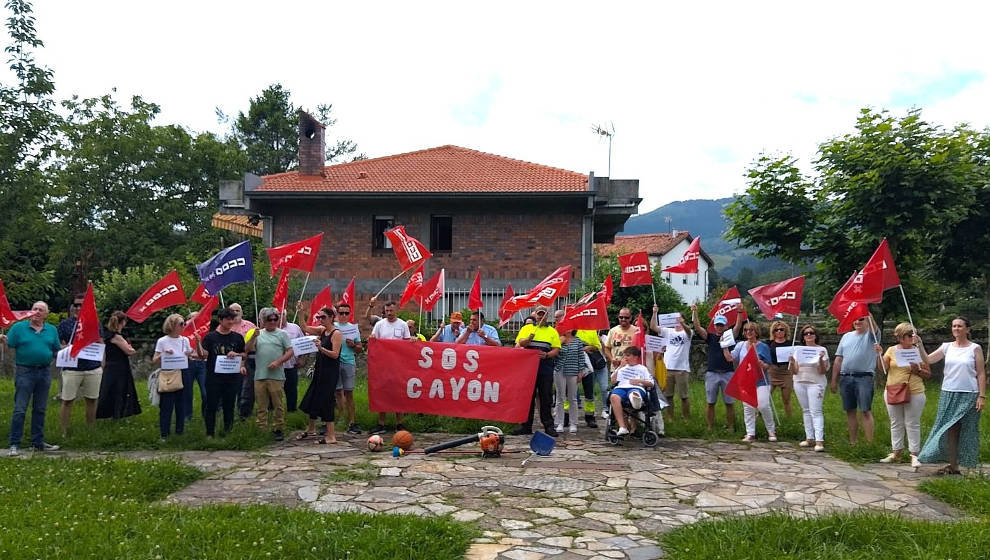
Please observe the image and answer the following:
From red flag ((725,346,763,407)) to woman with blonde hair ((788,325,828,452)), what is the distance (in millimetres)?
502

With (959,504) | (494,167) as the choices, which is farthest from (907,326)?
(494,167)

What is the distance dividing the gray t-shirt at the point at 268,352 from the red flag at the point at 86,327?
2057mm

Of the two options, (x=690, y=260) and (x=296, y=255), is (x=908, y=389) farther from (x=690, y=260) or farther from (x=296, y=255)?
(x=296, y=255)

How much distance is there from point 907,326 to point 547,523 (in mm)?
5318

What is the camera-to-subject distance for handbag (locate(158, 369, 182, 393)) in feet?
31.7

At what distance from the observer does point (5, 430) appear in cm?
1038

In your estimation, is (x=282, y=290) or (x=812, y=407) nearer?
(x=812, y=407)

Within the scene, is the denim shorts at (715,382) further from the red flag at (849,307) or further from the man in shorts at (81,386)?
the man in shorts at (81,386)

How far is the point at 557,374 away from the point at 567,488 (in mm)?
3698

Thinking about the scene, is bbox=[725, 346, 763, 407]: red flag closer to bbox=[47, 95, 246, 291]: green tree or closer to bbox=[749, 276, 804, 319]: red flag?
bbox=[749, 276, 804, 319]: red flag

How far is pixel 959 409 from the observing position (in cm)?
804

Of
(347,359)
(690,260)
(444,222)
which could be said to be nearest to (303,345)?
(347,359)

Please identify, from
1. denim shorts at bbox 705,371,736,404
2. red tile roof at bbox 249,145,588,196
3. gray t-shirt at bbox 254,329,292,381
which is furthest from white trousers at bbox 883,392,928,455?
red tile roof at bbox 249,145,588,196

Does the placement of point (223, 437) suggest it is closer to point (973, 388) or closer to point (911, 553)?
point (911, 553)
